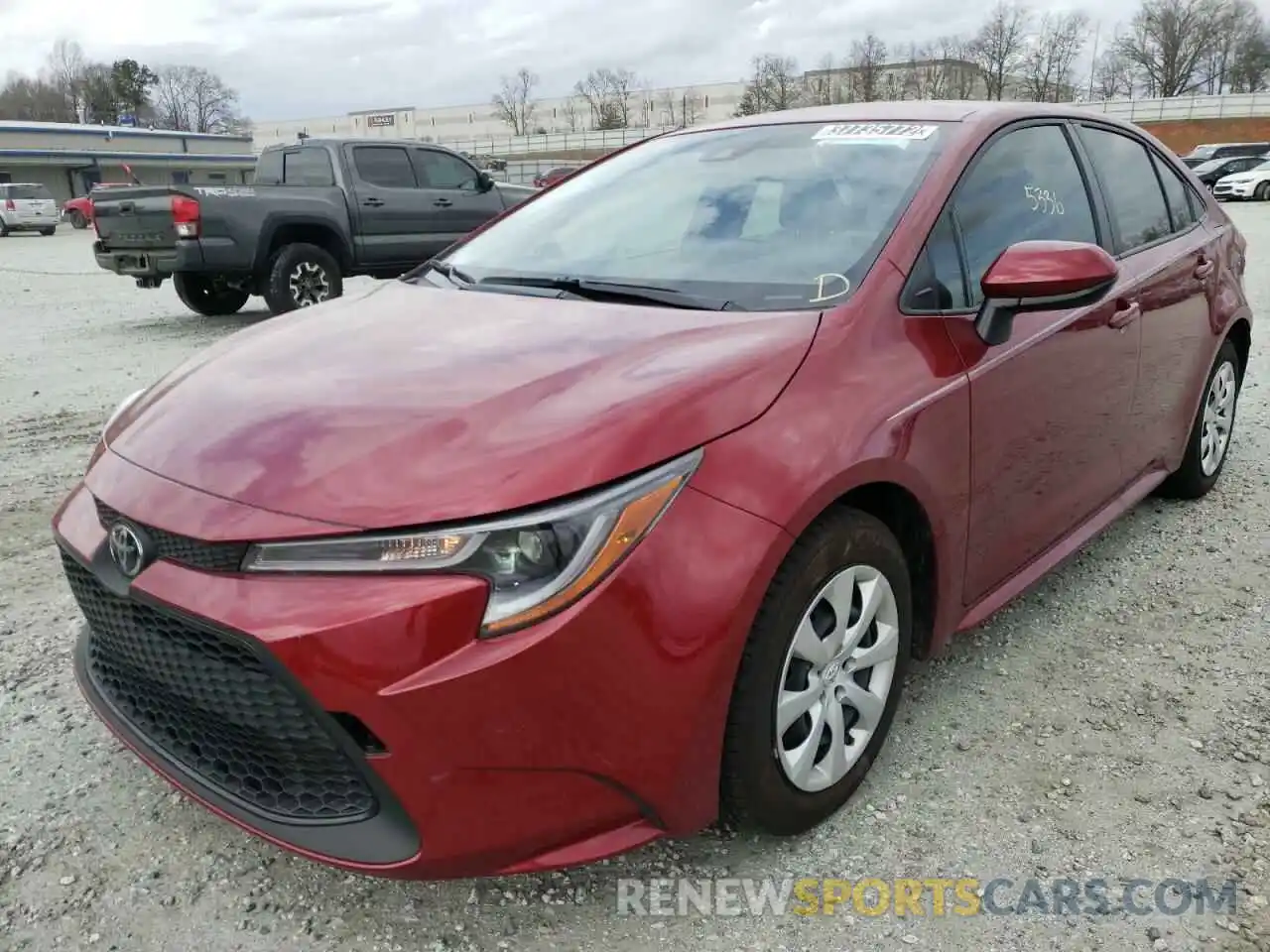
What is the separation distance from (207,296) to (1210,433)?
31.3 ft

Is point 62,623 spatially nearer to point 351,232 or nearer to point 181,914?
point 181,914

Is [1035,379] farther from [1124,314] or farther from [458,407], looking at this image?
[458,407]

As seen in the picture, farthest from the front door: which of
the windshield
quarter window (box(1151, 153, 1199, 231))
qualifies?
quarter window (box(1151, 153, 1199, 231))

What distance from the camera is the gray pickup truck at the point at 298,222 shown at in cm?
906

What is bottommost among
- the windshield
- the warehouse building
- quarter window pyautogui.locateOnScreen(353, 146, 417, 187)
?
the windshield

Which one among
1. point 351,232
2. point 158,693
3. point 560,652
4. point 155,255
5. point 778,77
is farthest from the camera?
point 778,77

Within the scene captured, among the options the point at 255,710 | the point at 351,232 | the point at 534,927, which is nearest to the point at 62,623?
the point at 255,710

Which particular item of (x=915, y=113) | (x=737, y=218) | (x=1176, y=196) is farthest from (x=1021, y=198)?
(x=1176, y=196)

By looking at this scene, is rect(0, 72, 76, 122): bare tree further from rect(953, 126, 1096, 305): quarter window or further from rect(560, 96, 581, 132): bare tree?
rect(953, 126, 1096, 305): quarter window

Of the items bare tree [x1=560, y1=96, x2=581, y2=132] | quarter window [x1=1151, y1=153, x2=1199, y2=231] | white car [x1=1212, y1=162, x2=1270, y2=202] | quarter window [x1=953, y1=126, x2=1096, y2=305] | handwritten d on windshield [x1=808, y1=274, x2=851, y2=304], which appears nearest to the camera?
handwritten d on windshield [x1=808, y1=274, x2=851, y2=304]

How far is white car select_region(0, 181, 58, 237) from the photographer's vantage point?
30.1 metres

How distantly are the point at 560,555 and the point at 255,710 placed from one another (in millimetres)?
620

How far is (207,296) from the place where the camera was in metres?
10.5

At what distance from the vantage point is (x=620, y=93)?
93.9 metres
